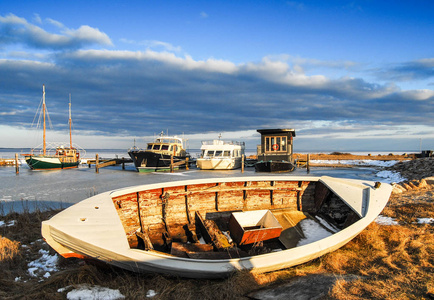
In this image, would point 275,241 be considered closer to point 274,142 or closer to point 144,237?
point 144,237

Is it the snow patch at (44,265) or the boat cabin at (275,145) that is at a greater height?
the boat cabin at (275,145)

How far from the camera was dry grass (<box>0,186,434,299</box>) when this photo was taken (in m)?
3.85

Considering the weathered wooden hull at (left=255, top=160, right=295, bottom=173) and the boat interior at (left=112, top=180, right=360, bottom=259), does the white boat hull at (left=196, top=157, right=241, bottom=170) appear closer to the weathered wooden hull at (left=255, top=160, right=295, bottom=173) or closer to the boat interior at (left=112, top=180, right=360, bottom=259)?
the weathered wooden hull at (left=255, top=160, right=295, bottom=173)

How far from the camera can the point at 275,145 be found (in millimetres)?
27000

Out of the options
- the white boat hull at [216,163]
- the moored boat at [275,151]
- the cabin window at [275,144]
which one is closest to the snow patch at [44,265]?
the moored boat at [275,151]

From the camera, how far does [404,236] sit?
6.13 meters

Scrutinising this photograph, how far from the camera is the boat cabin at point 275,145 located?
87.0ft

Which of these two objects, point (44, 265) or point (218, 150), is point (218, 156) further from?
point (44, 265)

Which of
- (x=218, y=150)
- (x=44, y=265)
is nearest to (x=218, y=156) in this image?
(x=218, y=150)

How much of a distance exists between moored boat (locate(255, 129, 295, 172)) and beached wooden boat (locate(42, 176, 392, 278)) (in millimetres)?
18308

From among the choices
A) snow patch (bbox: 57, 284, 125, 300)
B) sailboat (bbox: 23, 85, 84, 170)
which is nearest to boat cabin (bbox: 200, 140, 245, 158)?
sailboat (bbox: 23, 85, 84, 170)

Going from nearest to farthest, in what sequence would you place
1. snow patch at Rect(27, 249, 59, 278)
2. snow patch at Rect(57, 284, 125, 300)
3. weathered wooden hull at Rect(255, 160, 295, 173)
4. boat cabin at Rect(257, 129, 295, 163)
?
snow patch at Rect(57, 284, 125, 300) < snow patch at Rect(27, 249, 59, 278) < weathered wooden hull at Rect(255, 160, 295, 173) < boat cabin at Rect(257, 129, 295, 163)

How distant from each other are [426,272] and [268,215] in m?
3.47

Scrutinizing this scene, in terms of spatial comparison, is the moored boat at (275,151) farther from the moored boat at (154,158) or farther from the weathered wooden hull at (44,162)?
the weathered wooden hull at (44,162)
